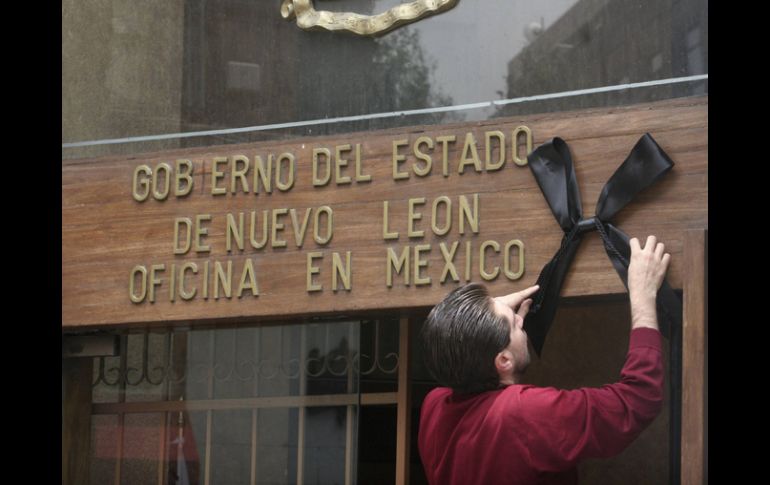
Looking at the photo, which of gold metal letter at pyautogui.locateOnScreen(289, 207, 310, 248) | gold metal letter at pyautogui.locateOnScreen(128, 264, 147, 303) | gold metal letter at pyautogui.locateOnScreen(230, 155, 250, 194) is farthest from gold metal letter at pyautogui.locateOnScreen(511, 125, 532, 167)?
gold metal letter at pyautogui.locateOnScreen(128, 264, 147, 303)

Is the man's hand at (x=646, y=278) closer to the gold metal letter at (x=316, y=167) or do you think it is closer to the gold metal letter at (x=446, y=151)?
the gold metal letter at (x=446, y=151)

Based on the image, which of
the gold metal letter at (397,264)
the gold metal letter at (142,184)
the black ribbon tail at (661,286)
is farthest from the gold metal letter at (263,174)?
the black ribbon tail at (661,286)

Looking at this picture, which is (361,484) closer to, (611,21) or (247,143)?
(247,143)

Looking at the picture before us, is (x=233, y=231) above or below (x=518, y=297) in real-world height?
above

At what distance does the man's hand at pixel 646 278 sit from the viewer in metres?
4.54

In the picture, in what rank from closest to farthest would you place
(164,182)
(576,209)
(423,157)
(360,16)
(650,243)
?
(650,243) < (576,209) < (423,157) < (360,16) < (164,182)

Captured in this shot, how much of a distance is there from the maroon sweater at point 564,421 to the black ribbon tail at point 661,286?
0.07m

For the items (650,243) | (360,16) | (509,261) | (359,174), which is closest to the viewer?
(650,243)

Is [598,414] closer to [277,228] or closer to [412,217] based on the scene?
[412,217]

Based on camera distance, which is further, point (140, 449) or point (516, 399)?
Result: point (140, 449)

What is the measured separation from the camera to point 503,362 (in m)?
4.64

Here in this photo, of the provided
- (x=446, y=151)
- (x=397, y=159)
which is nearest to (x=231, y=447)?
(x=397, y=159)

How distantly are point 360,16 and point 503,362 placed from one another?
4.74 feet
